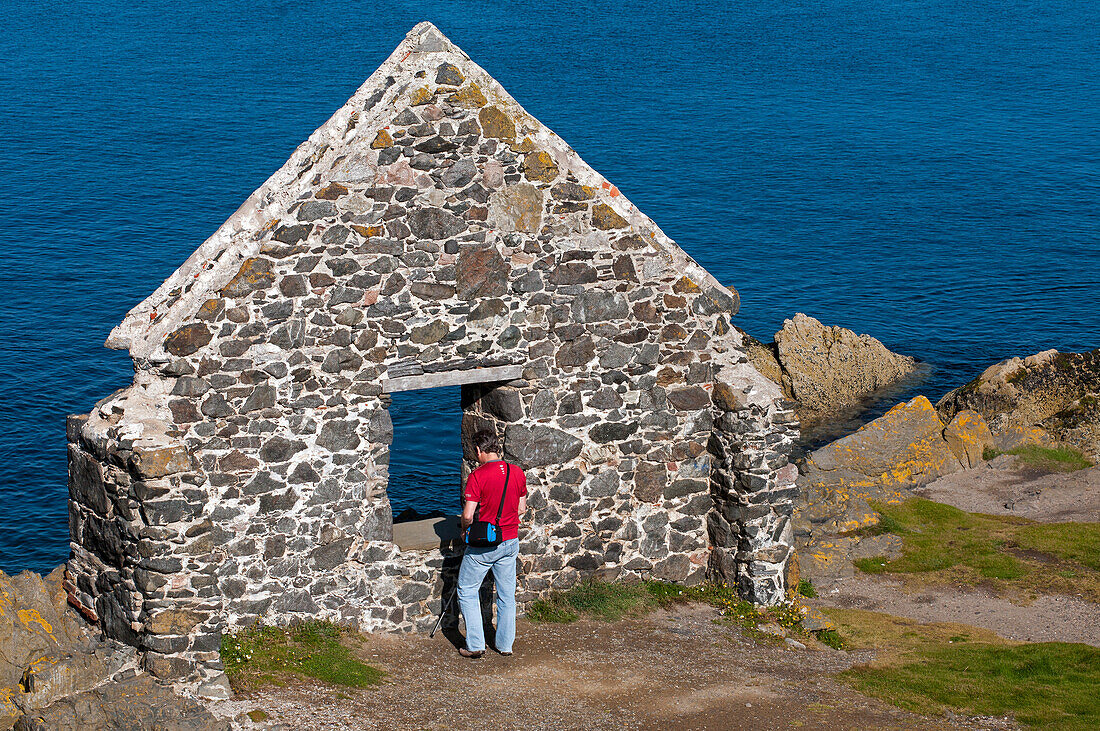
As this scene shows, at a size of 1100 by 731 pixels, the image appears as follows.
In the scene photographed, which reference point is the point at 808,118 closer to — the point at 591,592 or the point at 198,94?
the point at 198,94

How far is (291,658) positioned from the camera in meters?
11.3

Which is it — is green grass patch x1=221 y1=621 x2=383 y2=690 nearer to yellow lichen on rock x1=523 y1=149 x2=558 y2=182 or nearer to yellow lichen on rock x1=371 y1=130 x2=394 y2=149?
yellow lichen on rock x1=371 y1=130 x2=394 y2=149

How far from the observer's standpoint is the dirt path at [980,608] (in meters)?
15.2

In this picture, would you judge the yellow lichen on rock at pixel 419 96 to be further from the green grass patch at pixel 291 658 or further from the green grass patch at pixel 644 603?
the green grass patch at pixel 644 603

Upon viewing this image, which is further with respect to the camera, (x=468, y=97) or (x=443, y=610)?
(x=443, y=610)

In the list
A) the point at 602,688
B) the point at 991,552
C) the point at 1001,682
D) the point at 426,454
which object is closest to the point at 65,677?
the point at 602,688

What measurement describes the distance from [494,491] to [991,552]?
10475 millimetres

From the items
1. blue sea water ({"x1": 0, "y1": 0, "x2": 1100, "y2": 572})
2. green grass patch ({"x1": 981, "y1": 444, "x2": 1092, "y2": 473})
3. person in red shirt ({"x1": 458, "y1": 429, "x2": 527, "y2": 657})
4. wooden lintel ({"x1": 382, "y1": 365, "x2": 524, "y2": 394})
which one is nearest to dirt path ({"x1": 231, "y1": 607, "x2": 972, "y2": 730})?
person in red shirt ({"x1": 458, "y1": 429, "x2": 527, "y2": 657})

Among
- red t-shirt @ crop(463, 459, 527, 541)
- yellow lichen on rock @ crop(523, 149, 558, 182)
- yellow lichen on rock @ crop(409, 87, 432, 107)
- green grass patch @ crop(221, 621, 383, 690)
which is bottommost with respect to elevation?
green grass patch @ crop(221, 621, 383, 690)

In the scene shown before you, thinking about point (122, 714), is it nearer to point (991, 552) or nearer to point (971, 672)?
point (971, 672)

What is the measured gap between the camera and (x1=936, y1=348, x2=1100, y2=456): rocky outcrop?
22984mm

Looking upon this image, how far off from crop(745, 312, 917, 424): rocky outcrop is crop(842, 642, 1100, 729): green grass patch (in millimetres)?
16527

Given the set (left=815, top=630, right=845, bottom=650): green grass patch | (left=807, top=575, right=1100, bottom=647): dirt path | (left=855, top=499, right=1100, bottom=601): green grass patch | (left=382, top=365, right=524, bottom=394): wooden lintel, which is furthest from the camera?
(left=855, top=499, right=1100, bottom=601): green grass patch

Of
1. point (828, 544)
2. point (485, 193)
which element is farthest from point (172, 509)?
point (828, 544)
